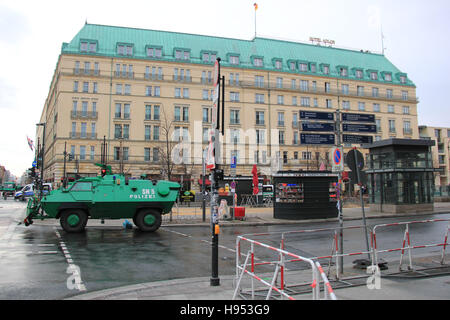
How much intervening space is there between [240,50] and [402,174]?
44.0 metres

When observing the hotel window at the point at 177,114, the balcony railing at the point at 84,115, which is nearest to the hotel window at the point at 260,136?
the hotel window at the point at 177,114

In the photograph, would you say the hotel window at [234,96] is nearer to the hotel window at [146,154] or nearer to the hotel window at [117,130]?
Result: the hotel window at [146,154]

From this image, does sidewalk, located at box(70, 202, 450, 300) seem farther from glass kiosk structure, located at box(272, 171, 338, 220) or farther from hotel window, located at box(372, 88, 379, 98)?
hotel window, located at box(372, 88, 379, 98)

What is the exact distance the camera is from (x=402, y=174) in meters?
24.9

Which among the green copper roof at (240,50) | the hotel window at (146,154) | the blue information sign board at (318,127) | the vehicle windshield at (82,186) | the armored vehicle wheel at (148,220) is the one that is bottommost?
the armored vehicle wheel at (148,220)

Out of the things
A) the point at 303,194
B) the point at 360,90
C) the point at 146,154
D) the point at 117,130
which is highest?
the point at 360,90

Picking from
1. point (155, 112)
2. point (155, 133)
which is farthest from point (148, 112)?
point (155, 133)

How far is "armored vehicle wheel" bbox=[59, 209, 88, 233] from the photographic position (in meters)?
15.4

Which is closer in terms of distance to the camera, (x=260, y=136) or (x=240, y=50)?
(x=260, y=136)

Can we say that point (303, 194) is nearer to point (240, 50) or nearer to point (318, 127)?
point (318, 127)

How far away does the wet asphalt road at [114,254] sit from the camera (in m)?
7.48

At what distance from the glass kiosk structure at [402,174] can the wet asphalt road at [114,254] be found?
28.6 ft

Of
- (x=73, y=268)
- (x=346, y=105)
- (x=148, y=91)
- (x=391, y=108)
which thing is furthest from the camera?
(x=391, y=108)

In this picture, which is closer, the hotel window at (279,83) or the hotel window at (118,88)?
the hotel window at (118,88)
